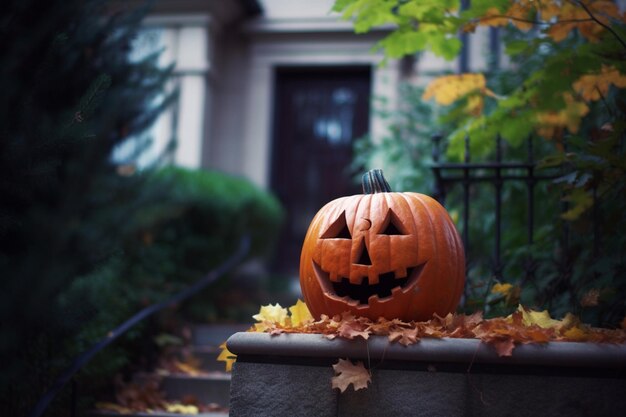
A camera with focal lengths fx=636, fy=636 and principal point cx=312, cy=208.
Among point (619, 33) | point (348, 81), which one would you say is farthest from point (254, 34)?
point (619, 33)

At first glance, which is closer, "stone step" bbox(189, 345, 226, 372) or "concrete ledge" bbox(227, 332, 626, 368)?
"concrete ledge" bbox(227, 332, 626, 368)

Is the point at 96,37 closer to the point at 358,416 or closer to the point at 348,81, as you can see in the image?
the point at 358,416

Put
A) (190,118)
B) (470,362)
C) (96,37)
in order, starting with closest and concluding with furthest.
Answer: (470,362), (96,37), (190,118)

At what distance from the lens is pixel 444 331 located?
2.35 m

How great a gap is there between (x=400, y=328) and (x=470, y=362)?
0.28 metres

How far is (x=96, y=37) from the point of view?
3.37 meters

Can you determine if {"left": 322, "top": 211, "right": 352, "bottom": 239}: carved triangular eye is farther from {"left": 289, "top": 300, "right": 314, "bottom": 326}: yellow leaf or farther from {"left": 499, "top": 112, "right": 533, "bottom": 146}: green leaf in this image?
{"left": 499, "top": 112, "right": 533, "bottom": 146}: green leaf

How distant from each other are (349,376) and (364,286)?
516 mm

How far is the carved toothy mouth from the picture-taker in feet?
8.21

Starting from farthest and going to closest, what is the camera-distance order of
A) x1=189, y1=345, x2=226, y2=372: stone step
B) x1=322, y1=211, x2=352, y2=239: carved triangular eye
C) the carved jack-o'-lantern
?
x1=189, y1=345, x2=226, y2=372: stone step, x1=322, y1=211, x2=352, y2=239: carved triangular eye, the carved jack-o'-lantern

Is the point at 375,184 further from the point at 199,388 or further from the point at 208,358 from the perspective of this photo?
the point at 208,358

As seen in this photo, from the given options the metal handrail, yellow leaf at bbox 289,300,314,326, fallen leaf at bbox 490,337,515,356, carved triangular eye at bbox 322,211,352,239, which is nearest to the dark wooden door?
the metal handrail

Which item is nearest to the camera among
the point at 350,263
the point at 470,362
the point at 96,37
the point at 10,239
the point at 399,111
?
the point at 470,362

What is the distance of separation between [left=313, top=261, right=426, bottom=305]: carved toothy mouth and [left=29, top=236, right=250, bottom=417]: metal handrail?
4.17 feet
